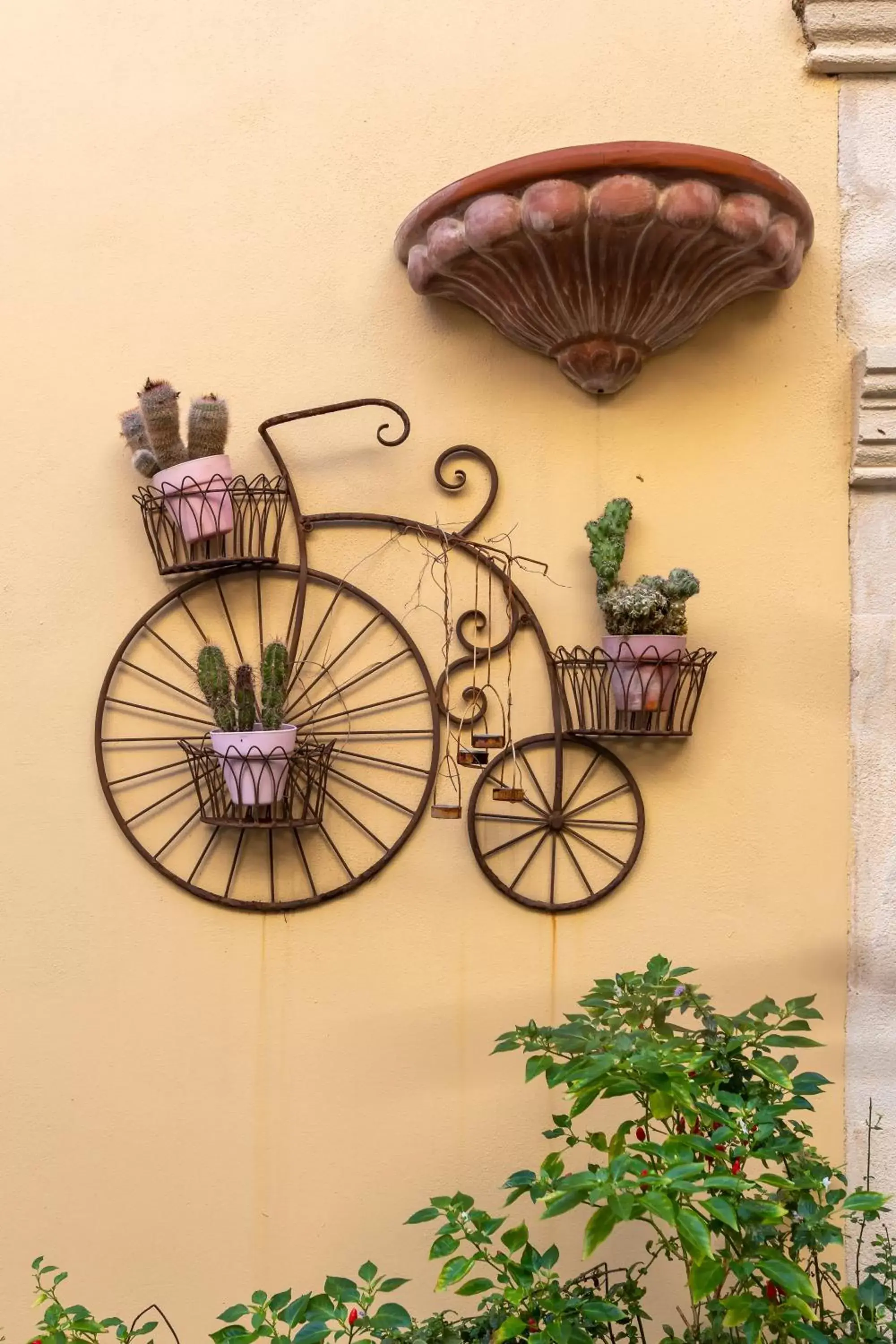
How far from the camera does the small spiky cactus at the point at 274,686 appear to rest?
173 centimetres

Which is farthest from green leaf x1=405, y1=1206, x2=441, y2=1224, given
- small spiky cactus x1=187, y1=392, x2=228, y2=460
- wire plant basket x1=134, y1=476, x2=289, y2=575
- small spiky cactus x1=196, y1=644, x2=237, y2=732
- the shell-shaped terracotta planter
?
the shell-shaped terracotta planter

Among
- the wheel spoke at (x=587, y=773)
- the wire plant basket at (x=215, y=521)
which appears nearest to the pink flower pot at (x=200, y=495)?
the wire plant basket at (x=215, y=521)

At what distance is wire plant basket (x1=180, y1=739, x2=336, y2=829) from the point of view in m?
1.69

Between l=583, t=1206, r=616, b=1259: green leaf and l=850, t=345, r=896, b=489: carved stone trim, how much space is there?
1.17 meters

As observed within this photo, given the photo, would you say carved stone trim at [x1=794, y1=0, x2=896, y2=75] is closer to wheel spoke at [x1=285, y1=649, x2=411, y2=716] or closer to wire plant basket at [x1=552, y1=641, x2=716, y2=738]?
wire plant basket at [x1=552, y1=641, x2=716, y2=738]

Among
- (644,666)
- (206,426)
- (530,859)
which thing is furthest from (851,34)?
(530,859)

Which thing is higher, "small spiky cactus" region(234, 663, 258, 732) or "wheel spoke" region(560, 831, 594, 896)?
"small spiky cactus" region(234, 663, 258, 732)

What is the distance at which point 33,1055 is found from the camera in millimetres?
Answer: 1862

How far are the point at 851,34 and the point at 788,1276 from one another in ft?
5.85

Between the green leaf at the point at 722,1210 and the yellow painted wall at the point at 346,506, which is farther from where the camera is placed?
the yellow painted wall at the point at 346,506

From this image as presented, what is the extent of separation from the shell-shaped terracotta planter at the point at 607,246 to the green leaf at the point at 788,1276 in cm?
124

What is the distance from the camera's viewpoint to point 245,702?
172cm

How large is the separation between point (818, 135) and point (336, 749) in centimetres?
125

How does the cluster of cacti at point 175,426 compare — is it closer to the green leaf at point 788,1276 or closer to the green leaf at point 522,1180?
the green leaf at point 522,1180
